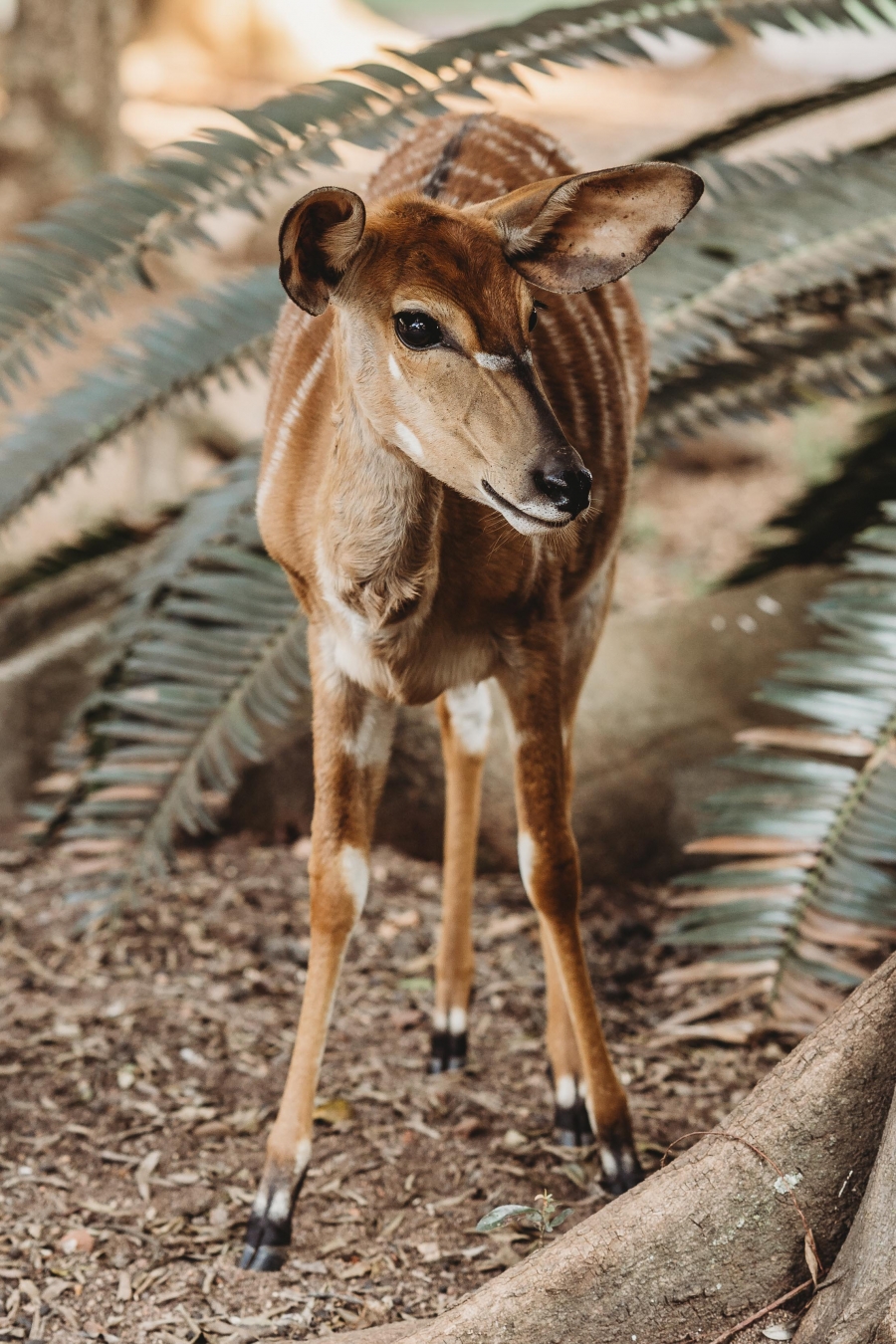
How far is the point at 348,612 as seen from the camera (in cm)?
238

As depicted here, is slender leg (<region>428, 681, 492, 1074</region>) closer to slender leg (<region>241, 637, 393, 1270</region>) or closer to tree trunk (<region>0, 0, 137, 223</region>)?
slender leg (<region>241, 637, 393, 1270</region>)

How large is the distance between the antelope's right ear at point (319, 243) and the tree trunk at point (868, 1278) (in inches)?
55.6

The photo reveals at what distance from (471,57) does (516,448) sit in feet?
6.56

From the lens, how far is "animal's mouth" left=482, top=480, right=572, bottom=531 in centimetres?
194

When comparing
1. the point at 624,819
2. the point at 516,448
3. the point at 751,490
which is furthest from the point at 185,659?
the point at 751,490

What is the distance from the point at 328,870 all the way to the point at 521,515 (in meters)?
0.96

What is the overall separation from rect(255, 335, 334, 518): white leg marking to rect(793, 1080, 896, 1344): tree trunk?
1514 mm

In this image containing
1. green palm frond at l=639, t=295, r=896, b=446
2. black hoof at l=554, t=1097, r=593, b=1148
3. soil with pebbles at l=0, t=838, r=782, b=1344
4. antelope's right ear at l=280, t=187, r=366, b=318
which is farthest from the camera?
green palm frond at l=639, t=295, r=896, b=446

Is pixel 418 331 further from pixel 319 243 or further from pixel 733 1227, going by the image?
pixel 733 1227

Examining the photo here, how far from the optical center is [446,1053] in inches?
123

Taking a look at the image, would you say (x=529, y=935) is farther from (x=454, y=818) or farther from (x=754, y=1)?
(x=754, y=1)

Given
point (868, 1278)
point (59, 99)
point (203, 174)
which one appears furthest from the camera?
point (59, 99)

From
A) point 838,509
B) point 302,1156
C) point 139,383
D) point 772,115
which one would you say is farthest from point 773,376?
point 302,1156

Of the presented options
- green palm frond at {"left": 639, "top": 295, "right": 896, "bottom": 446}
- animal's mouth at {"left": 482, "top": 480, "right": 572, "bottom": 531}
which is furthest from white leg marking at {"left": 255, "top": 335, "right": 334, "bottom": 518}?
green palm frond at {"left": 639, "top": 295, "right": 896, "bottom": 446}
